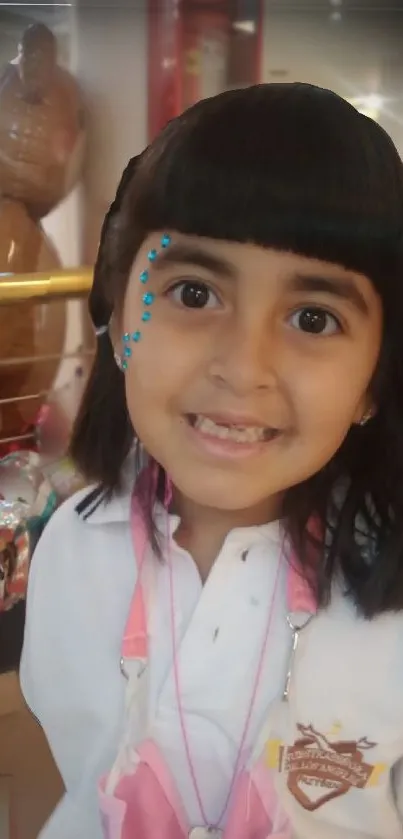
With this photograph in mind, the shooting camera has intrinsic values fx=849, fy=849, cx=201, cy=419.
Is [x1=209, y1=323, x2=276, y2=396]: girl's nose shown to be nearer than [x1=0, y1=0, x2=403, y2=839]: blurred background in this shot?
Yes

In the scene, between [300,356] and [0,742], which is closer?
[300,356]

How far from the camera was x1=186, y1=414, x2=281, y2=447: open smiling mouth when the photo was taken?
452mm

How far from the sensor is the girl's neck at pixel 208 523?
0.54 m

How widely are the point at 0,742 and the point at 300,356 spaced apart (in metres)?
0.42

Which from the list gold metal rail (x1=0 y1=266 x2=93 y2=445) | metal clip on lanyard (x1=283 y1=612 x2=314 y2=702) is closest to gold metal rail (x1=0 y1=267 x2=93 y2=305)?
gold metal rail (x1=0 y1=266 x2=93 y2=445)

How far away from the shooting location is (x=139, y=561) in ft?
1.81

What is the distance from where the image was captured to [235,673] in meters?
0.54

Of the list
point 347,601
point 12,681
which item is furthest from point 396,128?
point 12,681

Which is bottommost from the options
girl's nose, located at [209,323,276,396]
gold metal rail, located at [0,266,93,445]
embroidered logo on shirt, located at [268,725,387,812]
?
embroidered logo on shirt, located at [268,725,387,812]

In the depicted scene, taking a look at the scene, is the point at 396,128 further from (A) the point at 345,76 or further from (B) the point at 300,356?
(B) the point at 300,356

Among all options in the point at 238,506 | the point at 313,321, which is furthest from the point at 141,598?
the point at 313,321

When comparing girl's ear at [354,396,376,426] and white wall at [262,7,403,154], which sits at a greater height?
white wall at [262,7,403,154]

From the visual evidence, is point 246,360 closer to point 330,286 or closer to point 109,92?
point 330,286

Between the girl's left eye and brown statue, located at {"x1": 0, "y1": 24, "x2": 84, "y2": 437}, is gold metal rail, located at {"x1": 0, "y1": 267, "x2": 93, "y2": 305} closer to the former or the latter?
brown statue, located at {"x1": 0, "y1": 24, "x2": 84, "y2": 437}
